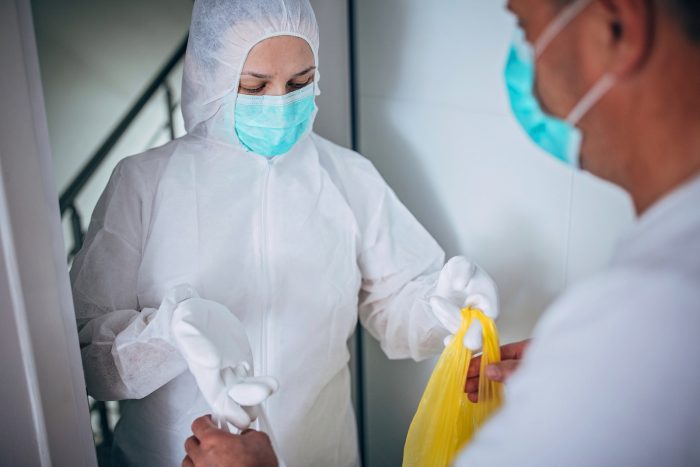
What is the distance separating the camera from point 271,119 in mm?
1047

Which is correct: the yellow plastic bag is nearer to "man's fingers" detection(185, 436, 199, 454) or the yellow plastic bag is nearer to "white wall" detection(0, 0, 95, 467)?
"man's fingers" detection(185, 436, 199, 454)

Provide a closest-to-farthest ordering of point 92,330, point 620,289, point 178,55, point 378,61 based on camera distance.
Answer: point 620,289, point 92,330, point 378,61, point 178,55

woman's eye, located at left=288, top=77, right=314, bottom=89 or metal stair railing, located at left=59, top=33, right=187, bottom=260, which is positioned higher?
woman's eye, located at left=288, top=77, right=314, bottom=89

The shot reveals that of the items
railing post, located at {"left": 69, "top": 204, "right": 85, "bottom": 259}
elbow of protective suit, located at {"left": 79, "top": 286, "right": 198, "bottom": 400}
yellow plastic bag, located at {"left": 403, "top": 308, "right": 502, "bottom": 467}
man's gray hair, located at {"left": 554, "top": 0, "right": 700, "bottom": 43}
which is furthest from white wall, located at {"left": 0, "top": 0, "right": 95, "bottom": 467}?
railing post, located at {"left": 69, "top": 204, "right": 85, "bottom": 259}

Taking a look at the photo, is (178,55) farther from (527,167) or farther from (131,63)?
(527,167)

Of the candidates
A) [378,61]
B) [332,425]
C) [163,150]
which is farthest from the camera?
[378,61]

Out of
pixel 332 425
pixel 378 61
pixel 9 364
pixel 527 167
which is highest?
pixel 378 61

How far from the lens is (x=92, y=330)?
38.4 inches

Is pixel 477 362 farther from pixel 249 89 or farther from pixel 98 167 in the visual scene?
pixel 98 167

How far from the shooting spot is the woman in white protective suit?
1003 mm

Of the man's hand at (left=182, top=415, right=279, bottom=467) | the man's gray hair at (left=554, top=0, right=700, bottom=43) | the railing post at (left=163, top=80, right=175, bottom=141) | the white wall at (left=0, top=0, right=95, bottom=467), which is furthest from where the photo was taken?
the railing post at (left=163, top=80, right=175, bottom=141)

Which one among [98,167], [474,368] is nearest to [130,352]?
[474,368]

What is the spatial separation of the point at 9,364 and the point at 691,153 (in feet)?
2.57

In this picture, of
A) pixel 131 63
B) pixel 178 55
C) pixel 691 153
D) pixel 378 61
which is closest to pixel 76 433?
pixel 691 153
